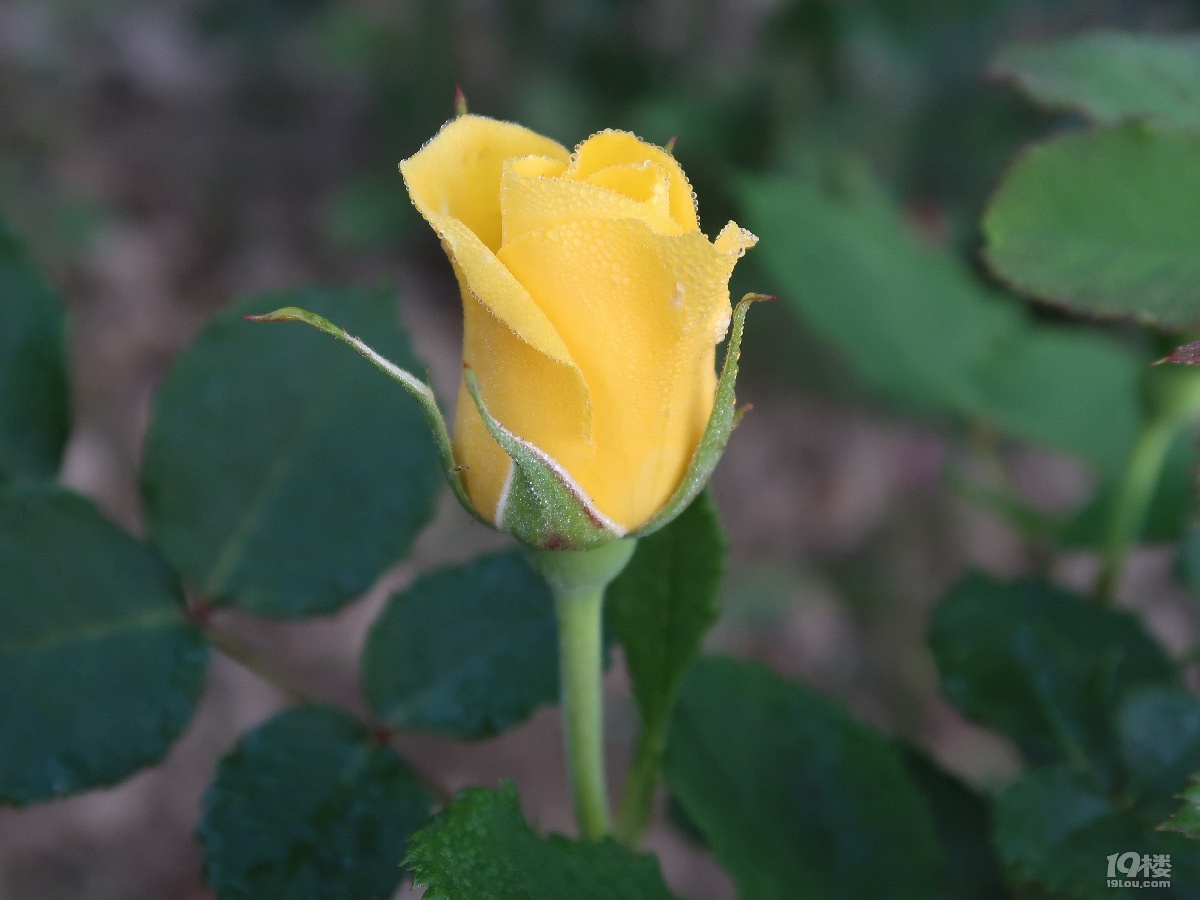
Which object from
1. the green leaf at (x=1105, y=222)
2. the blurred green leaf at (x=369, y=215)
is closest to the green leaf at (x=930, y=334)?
the green leaf at (x=1105, y=222)

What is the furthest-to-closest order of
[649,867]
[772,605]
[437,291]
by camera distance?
[437,291] < [772,605] < [649,867]

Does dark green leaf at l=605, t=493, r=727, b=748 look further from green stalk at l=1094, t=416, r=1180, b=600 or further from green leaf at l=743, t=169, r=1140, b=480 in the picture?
green leaf at l=743, t=169, r=1140, b=480

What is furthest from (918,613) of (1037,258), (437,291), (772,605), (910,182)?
(1037,258)

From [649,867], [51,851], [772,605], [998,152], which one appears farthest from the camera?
[998,152]

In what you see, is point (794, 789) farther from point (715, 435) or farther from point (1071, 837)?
point (715, 435)

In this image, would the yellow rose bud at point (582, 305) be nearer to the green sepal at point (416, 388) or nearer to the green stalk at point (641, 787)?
the green sepal at point (416, 388)

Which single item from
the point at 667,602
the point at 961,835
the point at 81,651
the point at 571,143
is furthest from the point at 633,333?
the point at 571,143

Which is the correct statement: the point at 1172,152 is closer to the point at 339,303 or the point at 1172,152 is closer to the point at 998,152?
the point at 339,303
